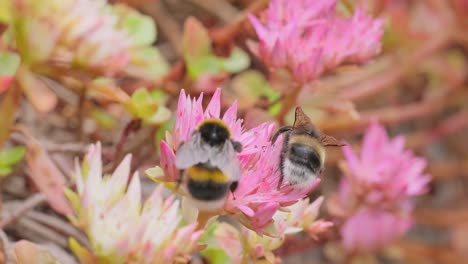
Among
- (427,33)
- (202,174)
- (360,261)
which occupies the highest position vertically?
(427,33)

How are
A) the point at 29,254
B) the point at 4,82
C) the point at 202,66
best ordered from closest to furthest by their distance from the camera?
1. the point at 29,254
2. the point at 4,82
3. the point at 202,66

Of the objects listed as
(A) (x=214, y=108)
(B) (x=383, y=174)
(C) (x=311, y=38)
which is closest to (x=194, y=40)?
(C) (x=311, y=38)

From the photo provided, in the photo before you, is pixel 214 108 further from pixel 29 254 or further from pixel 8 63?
pixel 8 63

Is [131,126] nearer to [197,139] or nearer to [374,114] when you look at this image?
[197,139]

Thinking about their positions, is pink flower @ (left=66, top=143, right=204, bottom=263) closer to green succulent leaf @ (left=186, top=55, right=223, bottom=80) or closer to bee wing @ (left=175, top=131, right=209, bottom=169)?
bee wing @ (left=175, top=131, right=209, bottom=169)

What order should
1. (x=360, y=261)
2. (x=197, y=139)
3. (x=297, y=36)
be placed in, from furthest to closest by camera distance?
(x=360, y=261)
(x=297, y=36)
(x=197, y=139)

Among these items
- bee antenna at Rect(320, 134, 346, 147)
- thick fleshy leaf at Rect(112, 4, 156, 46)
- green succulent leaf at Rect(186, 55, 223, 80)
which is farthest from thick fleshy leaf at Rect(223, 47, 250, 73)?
bee antenna at Rect(320, 134, 346, 147)

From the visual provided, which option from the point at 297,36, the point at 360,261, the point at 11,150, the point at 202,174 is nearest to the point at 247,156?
the point at 202,174
